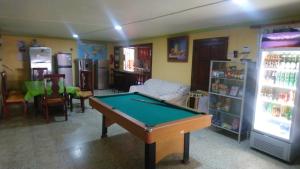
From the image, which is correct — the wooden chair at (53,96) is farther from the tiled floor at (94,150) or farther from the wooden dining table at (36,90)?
the tiled floor at (94,150)

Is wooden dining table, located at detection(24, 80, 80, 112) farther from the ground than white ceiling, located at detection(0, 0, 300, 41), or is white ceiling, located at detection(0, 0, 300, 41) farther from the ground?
white ceiling, located at detection(0, 0, 300, 41)

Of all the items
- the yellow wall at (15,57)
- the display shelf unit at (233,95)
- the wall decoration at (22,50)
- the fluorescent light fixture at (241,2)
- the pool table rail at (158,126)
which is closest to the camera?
the pool table rail at (158,126)

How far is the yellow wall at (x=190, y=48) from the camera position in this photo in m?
3.77

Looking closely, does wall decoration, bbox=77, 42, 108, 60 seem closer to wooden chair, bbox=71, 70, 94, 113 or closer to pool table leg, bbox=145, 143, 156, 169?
wooden chair, bbox=71, 70, 94, 113

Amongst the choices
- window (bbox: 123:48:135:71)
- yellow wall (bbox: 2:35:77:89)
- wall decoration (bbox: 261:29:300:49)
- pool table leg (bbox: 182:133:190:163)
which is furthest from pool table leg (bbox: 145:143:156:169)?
yellow wall (bbox: 2:35:77:89)

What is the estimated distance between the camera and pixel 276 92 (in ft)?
10.2

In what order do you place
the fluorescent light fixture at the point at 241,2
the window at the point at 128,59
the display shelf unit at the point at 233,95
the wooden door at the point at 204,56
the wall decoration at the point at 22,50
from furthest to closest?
the window at the point at 128,59 < the wall decoration at the point at 22,50 < the wooden door at the point at 204,56 < the display shelf unit at the point at 233,95 < the fluorescent light fixture at the point at 241,2

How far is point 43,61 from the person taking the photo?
688cm

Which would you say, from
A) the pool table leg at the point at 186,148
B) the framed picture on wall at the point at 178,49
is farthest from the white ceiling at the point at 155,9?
the pool table leg at the point at 186,148

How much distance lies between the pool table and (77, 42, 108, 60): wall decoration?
5585mm

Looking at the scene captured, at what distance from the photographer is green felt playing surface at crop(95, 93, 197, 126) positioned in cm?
232

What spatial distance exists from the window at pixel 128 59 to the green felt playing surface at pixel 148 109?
16.0ft

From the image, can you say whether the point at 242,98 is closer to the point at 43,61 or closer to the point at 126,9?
the point at 126,9

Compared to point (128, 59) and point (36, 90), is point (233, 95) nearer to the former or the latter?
point (36, 90)
